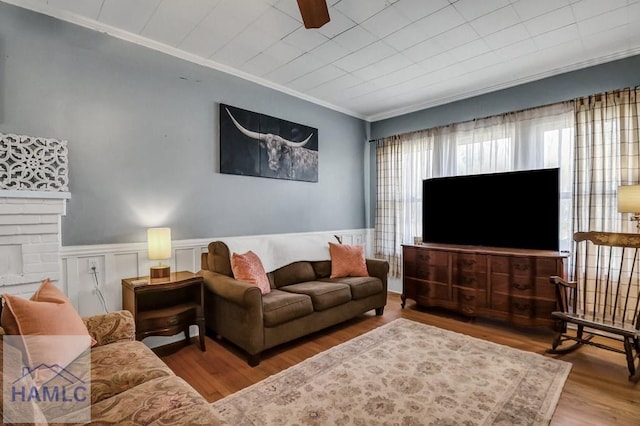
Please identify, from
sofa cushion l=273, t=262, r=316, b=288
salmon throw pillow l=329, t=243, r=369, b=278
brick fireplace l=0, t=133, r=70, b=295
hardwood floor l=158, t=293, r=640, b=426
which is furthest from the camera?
salmon throw pillow l=329, t=243, r=369, b=278

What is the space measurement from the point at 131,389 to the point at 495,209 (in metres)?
3.77

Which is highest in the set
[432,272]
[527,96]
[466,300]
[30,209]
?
[527,96]

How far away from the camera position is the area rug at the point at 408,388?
6.33 ft

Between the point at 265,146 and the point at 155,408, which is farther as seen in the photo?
the point at 265,146

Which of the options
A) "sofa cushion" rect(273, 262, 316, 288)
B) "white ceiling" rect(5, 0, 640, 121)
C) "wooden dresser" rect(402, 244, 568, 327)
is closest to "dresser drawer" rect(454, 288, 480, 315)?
"wooden dresser" rect(402, 244, 568, 327)

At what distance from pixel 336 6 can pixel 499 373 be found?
119 inches

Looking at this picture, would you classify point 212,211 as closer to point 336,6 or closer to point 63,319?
point 63,319

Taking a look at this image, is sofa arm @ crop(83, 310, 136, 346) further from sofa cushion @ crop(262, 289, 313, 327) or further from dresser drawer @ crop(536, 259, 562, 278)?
dresser drawer @ crop(536, 259, 562, 278)

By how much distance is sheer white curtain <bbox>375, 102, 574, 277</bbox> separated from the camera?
11.4 feet

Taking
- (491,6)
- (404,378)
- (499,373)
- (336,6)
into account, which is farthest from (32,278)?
A: (491,6)

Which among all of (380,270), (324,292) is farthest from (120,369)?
(380,270)

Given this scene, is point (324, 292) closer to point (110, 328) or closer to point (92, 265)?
point (110, 328)

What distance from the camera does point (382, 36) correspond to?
282 centimetres

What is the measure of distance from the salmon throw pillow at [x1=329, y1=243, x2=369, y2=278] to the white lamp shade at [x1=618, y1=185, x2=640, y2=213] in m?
2.42
